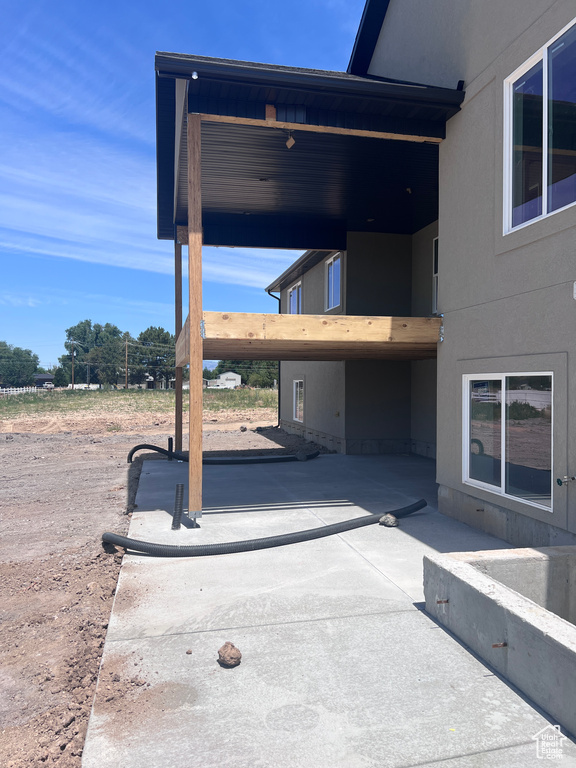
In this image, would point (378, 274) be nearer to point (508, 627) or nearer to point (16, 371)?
point (508, 627)

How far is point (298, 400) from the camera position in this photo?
18.7 meters

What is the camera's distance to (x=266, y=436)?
62.6ft

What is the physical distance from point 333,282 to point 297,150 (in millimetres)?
6080

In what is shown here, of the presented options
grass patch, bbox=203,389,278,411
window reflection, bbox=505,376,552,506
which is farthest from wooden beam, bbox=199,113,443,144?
grass patch, bbox=203,389,278,411

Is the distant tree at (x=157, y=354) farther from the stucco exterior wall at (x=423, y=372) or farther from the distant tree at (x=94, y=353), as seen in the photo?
the stucco exterior wall at (x=423, y=372)

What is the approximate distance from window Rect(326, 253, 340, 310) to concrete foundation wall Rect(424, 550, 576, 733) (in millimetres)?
10367

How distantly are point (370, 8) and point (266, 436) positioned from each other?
1308 centimetres

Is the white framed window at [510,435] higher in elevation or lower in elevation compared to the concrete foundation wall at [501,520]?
higher

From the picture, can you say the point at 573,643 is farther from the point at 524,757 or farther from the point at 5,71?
the point at 5,71

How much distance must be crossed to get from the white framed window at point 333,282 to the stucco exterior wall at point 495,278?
627 centimetres

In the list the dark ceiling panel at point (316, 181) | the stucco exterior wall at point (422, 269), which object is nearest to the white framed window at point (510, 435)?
the dark ceiling panel at point (316, 181)

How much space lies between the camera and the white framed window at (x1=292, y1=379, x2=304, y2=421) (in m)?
18.1

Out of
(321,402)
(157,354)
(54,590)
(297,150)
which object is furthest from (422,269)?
(157,354)

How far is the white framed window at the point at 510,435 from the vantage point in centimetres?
530
